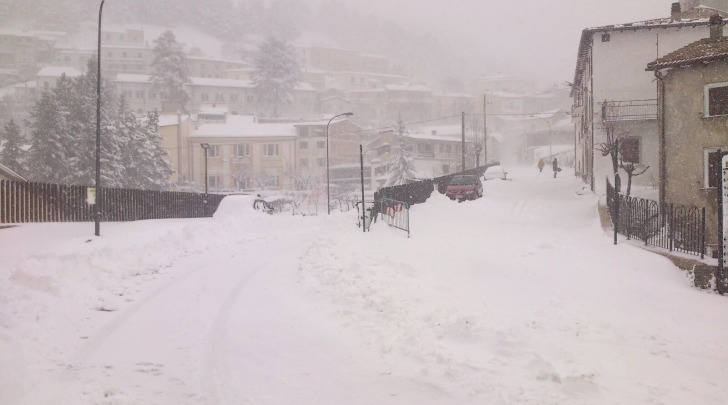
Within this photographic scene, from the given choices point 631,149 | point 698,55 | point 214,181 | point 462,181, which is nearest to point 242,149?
point 214,181

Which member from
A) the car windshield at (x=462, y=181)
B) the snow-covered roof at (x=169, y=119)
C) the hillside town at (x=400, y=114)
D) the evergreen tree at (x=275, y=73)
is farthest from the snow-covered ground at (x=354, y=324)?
the evergreen tree at (x=275, y=73)

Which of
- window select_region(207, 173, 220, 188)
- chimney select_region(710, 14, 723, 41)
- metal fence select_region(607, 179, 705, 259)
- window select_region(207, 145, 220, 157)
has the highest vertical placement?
chimney select_region(710, 14, 723, 41)

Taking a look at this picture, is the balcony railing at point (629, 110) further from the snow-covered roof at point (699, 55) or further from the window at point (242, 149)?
the window at point (242, 149)

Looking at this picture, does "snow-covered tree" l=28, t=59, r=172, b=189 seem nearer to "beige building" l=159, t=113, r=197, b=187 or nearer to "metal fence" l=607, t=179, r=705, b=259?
"beige building" l=159, t=113, r=197, b=187

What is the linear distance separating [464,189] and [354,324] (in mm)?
26055

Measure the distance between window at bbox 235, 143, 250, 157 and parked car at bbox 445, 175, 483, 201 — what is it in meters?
43.8

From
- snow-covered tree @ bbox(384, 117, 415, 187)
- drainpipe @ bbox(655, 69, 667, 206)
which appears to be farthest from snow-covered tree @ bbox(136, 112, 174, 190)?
drainpipe @ bbox(655, 69, 667, 206)

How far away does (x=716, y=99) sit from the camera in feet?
70.7

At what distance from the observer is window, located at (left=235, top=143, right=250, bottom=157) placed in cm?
7294

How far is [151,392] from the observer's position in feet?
20.6

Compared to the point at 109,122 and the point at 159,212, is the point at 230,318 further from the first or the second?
the point at 109,122

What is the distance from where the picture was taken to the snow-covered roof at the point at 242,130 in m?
72.3

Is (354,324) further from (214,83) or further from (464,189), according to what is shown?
(214,83)

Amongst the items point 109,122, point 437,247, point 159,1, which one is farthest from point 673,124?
point 159,1
